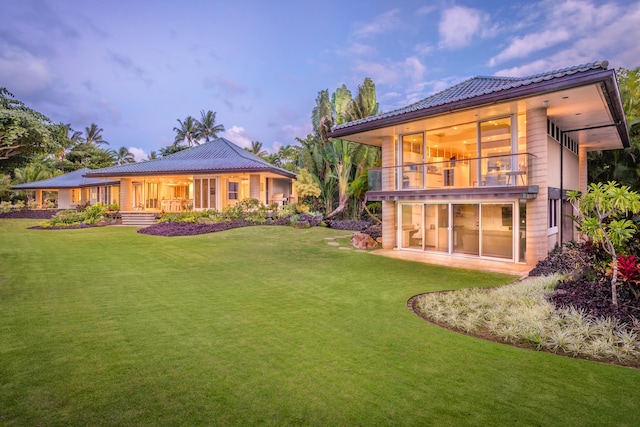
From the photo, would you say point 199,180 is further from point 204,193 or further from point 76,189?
point 76,189

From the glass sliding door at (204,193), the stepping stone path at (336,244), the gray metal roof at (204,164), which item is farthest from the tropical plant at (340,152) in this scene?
the glass sliding door at (204,193)

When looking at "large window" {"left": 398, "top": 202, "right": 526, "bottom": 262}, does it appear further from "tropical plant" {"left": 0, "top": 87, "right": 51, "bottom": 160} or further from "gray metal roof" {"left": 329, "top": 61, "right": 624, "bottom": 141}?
"tropical plant" {"left": 0, "top": 87, "right": 51, "bottom": 160}

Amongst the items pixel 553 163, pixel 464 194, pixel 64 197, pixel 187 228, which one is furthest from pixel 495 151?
pixel 64 197

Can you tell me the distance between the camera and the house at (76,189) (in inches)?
1257

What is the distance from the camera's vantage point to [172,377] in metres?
3.63

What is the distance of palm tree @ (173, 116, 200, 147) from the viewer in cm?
5166

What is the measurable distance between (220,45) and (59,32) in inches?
411

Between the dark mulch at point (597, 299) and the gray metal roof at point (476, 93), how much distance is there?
16.6ft

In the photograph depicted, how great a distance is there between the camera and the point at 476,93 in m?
10.4

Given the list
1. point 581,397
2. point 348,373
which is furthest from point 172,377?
point 581,397

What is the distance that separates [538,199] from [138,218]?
23.7 meters

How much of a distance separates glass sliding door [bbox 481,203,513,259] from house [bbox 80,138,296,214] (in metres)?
14.4

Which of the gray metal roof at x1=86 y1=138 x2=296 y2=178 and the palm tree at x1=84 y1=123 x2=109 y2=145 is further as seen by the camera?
the palm tree at x1=84 y1=123 x2=109 y2=145

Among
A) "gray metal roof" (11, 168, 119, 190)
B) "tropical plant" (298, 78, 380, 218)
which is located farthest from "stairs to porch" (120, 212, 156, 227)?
"gray metal roof" (11, 168, 119, 190)
